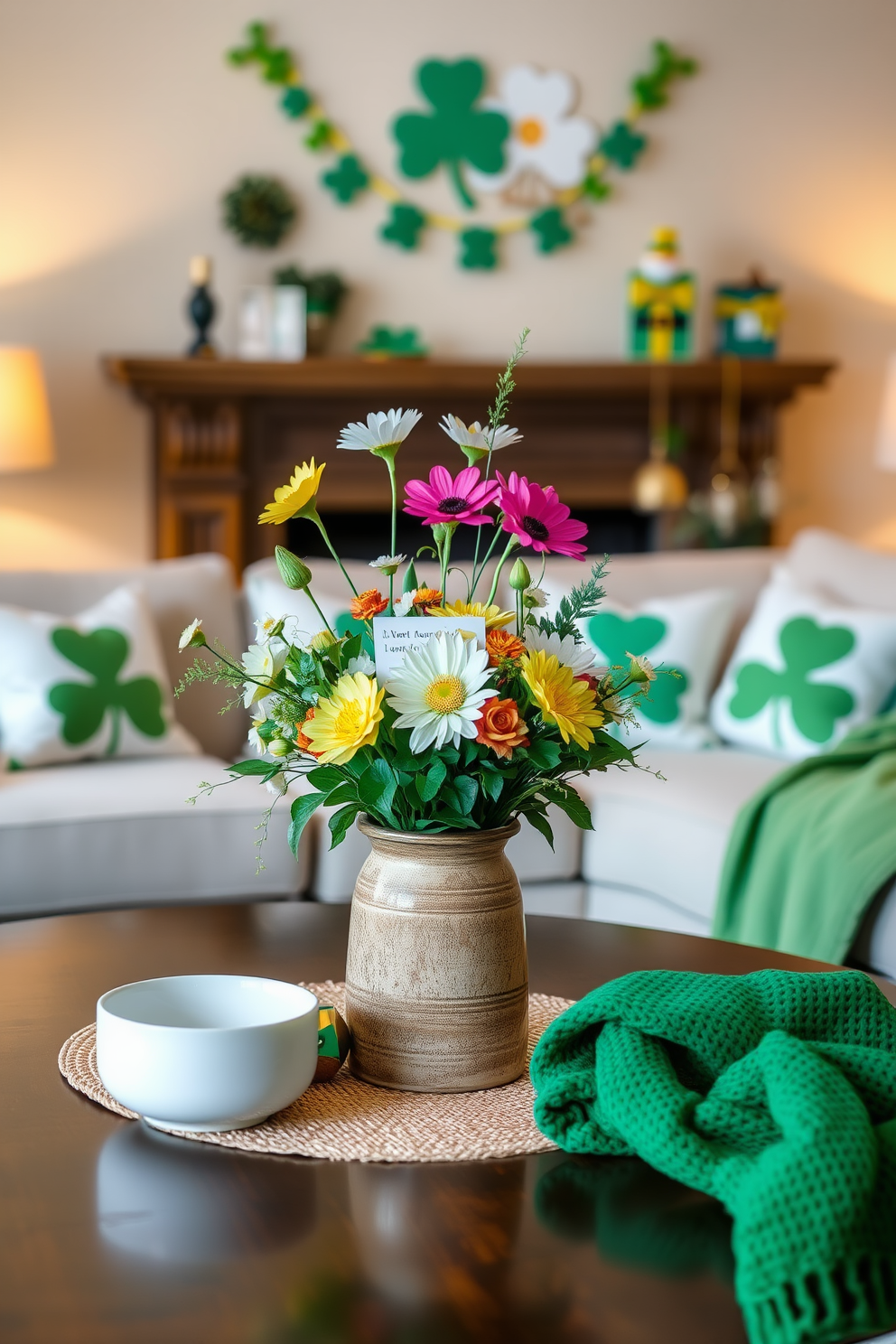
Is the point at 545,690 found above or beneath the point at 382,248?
beneath

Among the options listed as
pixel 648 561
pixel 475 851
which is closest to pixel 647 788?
pixel 648 561

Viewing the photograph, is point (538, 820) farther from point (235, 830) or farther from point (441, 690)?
point (235, 830)

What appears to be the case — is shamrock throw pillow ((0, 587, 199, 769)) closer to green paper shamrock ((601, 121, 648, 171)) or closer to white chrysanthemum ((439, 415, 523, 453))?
white chrysanthemum ((439, 415, 523, 453))

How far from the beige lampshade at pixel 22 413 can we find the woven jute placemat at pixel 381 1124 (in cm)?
279

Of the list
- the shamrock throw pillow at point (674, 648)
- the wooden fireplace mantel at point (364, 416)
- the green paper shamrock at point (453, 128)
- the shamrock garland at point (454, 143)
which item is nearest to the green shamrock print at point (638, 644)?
the shamrock throw pillow at point (674, 648)

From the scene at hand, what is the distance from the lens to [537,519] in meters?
1.01

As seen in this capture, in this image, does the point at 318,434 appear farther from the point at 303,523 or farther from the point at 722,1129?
the point at 722,1129

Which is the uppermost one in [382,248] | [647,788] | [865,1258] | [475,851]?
[382,248]

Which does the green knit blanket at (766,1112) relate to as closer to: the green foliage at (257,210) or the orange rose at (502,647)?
the orange rose at (502,647)

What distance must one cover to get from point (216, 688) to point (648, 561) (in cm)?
97

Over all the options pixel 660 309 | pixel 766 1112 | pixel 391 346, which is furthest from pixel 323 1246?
pixel 660 309

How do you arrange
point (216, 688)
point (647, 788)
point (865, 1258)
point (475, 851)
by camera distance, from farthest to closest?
1. point (216, 688)
2. point (647, 788)
3. point (475, 851)
4. point (865, 1258)

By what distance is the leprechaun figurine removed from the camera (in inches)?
176

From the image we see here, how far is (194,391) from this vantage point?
4.16 m
